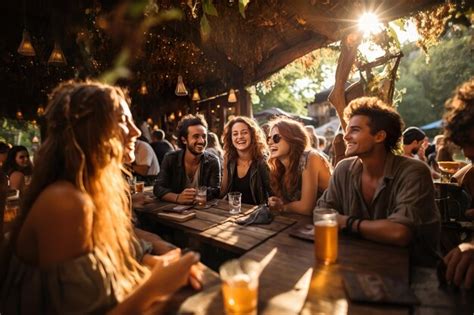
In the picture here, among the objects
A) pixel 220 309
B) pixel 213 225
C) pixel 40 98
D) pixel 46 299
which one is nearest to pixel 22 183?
pixel 213 225

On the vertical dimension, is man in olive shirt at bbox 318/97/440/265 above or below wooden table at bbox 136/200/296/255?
above

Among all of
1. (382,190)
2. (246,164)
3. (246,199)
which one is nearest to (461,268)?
(382,190)

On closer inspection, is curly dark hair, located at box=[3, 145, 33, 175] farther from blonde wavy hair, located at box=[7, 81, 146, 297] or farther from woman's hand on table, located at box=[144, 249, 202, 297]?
woman's hand on table, located at box=[144, 249, 202, 297]

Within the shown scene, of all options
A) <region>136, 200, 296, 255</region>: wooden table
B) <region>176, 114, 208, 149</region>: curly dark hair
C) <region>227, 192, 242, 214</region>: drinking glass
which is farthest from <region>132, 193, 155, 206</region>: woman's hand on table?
<region>227, 192, 242, 214</region>: drinking glass

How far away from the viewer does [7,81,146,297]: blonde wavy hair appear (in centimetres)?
127

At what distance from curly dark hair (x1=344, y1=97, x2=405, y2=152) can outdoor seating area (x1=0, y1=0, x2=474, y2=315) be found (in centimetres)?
1

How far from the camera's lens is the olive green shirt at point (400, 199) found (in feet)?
6.11

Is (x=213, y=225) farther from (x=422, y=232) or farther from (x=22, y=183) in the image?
(x=22, y=183)

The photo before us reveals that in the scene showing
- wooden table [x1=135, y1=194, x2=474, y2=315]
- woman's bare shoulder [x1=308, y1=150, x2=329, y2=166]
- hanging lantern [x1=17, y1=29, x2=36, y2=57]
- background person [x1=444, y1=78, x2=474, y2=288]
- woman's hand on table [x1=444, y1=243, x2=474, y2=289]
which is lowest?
wooden table [x1=135, y1=194, x2=474, y2=315]

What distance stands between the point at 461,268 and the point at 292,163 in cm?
190

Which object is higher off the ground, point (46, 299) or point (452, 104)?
point (452, 104)

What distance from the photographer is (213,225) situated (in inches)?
90.6

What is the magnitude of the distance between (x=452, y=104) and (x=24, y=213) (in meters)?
2.37

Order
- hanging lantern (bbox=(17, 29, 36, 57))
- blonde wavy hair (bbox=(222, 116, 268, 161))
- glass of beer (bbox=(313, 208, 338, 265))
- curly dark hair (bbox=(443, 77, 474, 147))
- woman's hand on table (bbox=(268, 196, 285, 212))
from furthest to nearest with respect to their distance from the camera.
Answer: hanging lantern (bbox=(17, 29, 36, 57))
blonde wavy hair (bbox=(222, 116, 268, 161))
woman's hand on table (bbox=(268, 196, 285, 212))
curly dark hair (bbox=(443, 77, 474, 147))
glass of beer (bbox=(313, 208, 338, 265))
